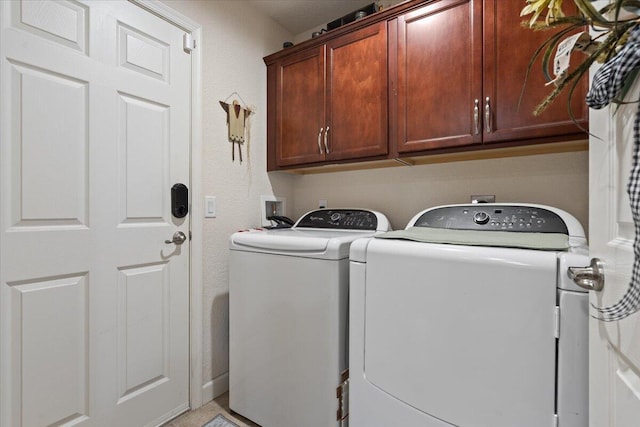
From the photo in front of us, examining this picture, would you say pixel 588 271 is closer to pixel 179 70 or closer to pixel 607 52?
pixel 607 52

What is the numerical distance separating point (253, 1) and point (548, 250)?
86.8 inches

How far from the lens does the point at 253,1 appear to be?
199 cm

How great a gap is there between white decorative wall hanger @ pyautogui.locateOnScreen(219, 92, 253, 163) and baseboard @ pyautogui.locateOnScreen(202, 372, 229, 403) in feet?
4.52

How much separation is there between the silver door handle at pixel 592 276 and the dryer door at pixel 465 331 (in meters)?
0.18

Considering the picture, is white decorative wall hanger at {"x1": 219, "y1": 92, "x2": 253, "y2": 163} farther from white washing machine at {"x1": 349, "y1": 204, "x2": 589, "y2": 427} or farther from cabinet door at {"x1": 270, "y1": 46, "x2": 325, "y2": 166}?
white washing machine at {"x1": 349, "y1": 204, "x2": 589, "y2": 427}

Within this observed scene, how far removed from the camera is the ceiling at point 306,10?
1996 millimetres

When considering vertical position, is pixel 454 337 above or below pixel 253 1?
below

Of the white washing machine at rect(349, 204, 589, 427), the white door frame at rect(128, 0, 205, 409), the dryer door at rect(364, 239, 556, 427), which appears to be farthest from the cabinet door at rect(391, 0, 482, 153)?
the white door frame at rect(128, 0, 205, 409)

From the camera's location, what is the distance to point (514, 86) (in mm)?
1299

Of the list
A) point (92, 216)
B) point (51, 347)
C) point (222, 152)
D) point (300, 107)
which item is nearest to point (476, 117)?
point (300, 107)

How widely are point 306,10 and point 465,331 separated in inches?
86.9

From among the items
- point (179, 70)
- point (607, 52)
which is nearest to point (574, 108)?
point (607, 52)

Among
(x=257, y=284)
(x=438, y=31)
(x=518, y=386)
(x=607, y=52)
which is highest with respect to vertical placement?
(x=438, y=31)

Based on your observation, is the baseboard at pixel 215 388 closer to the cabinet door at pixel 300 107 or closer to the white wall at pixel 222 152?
the white wall at pixel 222 152
